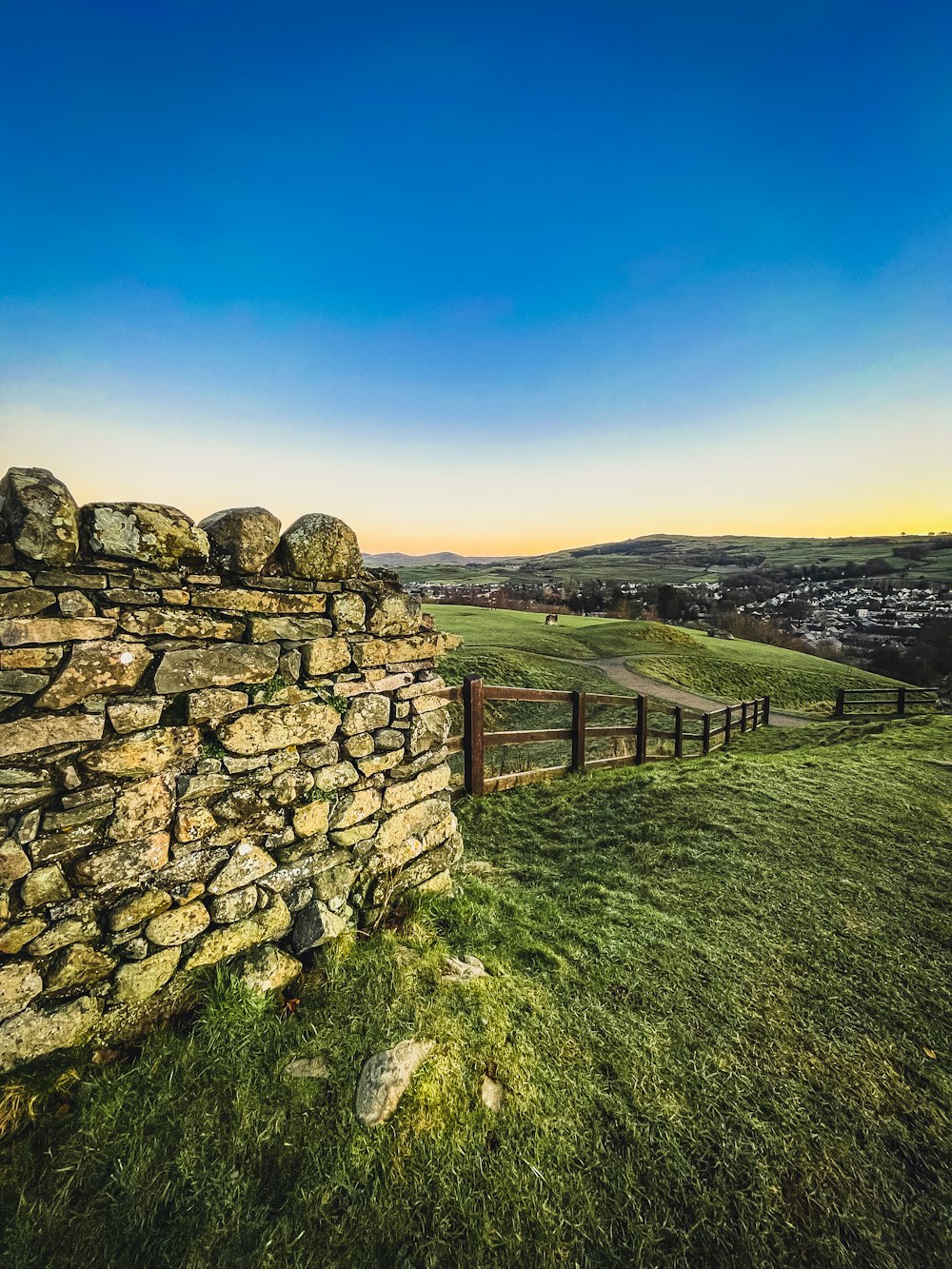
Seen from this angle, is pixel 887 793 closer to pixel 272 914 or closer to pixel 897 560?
pixel 272 914

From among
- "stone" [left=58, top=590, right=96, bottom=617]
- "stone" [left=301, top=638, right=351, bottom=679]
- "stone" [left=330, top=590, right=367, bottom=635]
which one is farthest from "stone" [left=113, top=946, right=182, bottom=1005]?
"stone" [left=330, top=590, right=367, bottom=635]

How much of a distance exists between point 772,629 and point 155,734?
5170cm

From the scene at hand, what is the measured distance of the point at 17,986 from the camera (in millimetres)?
2084

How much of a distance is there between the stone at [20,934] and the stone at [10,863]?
187mm

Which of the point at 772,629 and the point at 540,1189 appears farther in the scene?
the point at 772,629

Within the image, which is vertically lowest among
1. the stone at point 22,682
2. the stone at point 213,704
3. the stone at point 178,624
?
the stone at point 213,704

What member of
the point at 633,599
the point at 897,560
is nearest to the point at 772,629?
the point at 633,599

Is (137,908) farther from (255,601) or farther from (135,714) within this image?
(255,601)

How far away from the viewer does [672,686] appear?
22188mm

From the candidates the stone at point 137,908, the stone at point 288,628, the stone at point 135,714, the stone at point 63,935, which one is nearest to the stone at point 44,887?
the stone at point 63,935

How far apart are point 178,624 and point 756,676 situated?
27.6m

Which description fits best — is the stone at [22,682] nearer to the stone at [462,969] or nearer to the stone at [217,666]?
the stone at [217,666]

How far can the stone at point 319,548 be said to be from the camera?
2.96 m

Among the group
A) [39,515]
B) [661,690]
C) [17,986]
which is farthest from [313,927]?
[661,690]
